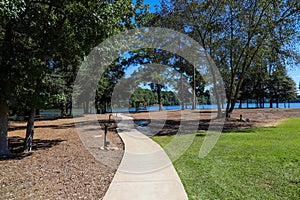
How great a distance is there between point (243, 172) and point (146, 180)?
81.3 inches

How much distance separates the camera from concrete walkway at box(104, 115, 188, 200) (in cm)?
348

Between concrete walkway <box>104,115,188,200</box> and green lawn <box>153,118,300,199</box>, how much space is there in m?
0.23

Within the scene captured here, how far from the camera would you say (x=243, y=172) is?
4.59 m

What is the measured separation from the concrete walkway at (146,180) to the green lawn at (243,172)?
0.76 ft

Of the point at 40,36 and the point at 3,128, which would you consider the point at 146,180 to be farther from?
the point at 40,36

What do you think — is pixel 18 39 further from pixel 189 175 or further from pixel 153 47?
pixel 153 47

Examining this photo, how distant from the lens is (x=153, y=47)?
52.9 ft

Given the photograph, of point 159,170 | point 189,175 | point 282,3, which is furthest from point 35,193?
point 282,3

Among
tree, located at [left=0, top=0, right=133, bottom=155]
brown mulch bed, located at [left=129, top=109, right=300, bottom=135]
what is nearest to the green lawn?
tree, located at [left=0, top=0, right=133, bottom=155]

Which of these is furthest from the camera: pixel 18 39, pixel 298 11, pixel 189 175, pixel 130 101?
pixel 130 101

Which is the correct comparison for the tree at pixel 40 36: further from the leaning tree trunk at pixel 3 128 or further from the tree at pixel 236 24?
the tree at pixel 236 24

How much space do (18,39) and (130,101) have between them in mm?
24793

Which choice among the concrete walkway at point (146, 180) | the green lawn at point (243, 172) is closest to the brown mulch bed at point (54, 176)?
the concrete walkway at point (146, 180)

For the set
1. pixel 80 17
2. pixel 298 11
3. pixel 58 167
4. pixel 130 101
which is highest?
pixel 298 11
